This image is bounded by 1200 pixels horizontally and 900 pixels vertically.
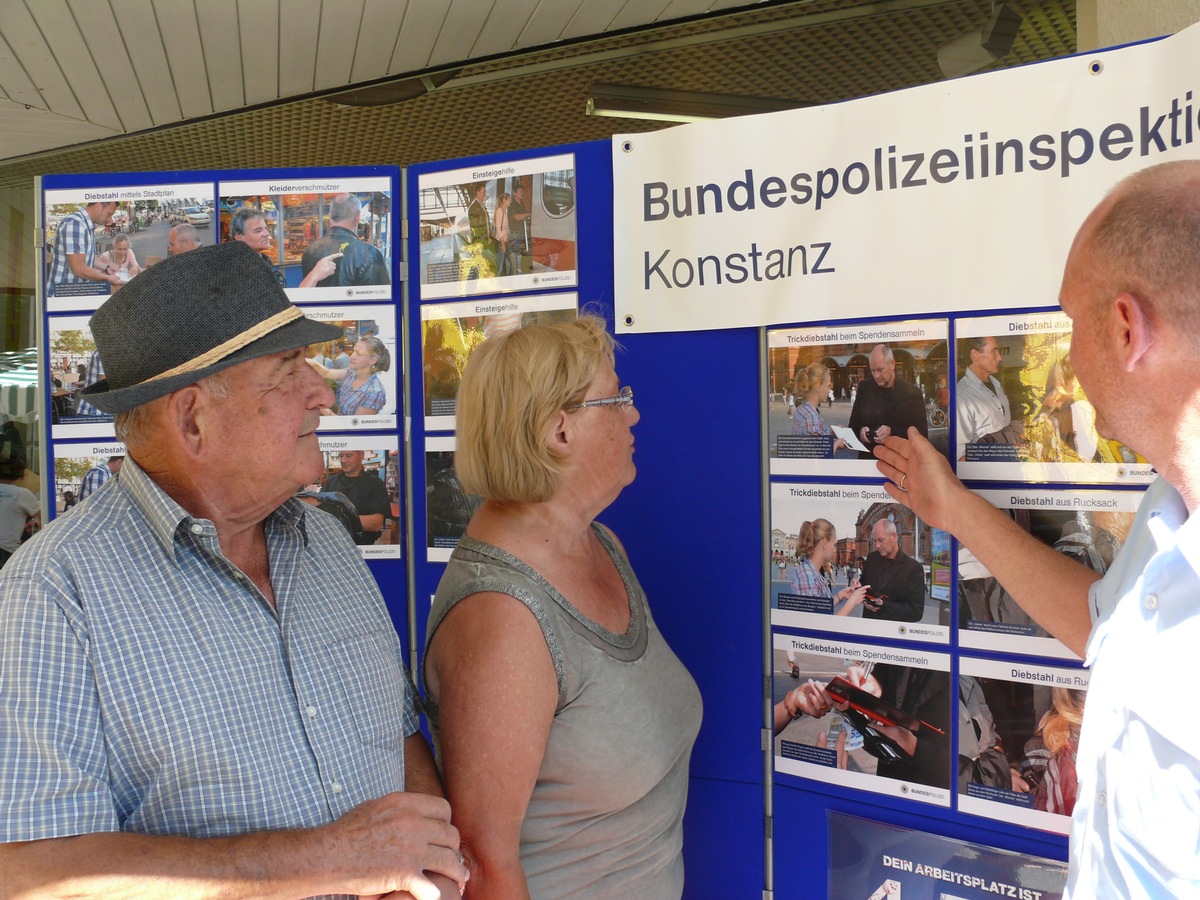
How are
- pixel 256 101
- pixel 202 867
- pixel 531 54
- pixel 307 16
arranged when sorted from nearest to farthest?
1. pixel 202 867
2. pixel 307 16
3. pixel 531 54
4. pixel 256 101

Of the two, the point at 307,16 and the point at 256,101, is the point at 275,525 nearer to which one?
the point at 307,16

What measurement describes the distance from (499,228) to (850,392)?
1.03 m

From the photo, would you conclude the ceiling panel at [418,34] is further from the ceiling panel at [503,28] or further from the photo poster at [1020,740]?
the photo poster at [1020,740]

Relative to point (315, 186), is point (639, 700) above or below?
below

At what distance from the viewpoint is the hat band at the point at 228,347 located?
4.81 feet

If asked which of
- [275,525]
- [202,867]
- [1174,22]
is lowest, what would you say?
[202,867]

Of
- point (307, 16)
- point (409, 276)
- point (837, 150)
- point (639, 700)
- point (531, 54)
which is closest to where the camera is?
point (639, 700)

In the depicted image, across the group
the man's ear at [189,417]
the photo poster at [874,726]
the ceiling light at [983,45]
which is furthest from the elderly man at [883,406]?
the ceiling light at [983,45]

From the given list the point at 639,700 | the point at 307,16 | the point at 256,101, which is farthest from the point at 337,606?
the point at 256,101

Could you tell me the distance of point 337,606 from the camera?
5.38ft

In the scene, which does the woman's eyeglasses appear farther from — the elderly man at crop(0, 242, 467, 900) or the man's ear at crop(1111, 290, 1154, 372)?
the man's ear at crop(1111, 290, 1154, 372)

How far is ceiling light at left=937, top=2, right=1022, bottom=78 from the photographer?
13.0 ft

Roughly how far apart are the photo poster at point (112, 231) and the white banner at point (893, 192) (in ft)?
4.28

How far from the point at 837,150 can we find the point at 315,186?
4.82 feet
